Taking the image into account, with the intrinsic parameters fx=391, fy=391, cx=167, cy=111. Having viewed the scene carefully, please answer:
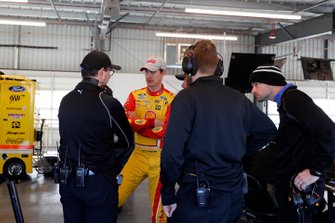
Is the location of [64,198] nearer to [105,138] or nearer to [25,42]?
[105,138]

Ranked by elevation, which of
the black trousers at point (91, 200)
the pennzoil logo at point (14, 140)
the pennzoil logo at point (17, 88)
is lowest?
the pennzoil logo at point (14, 140)

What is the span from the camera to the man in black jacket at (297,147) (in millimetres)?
2525

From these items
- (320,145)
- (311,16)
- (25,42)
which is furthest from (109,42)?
(320,145)

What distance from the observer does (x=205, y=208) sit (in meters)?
2.10

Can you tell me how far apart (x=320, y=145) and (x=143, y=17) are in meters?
14.0

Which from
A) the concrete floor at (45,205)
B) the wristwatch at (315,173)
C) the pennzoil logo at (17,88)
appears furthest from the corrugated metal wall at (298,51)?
the wristwatch at (315,173)

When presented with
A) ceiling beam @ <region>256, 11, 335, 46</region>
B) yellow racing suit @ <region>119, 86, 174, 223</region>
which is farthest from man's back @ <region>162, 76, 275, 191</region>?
ceiling beam @ <region>256, 11, 335, 46</region>

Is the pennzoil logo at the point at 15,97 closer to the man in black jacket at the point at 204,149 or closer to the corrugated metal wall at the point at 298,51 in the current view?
the man in black jacket at the point at 204,149

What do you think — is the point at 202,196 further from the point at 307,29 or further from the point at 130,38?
the point at 130,38

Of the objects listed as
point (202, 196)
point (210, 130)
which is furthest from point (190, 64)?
point (202, 196)

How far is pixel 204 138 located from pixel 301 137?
0.91 m

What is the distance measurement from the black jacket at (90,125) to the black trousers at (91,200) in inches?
3.9

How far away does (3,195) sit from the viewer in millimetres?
6906

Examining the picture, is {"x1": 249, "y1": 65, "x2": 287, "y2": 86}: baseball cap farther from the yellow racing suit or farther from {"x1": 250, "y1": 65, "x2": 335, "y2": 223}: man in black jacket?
the yellow racing suit
